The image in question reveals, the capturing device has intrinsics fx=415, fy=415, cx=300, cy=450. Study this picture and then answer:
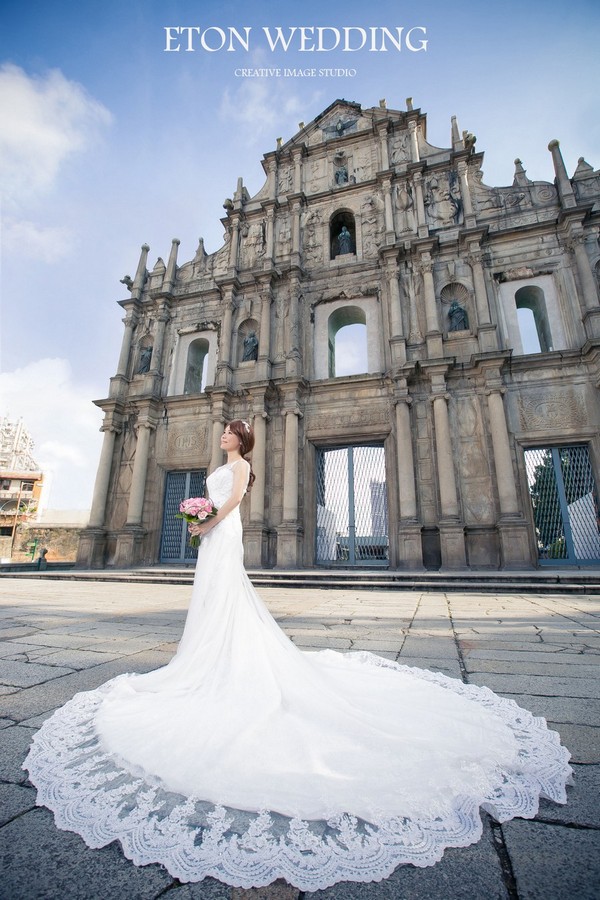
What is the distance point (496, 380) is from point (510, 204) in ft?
21.7

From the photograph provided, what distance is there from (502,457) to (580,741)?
9.99 metres


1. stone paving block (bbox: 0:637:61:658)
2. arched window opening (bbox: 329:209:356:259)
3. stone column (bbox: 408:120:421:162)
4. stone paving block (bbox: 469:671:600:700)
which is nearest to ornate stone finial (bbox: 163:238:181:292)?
arched window opening (bbox: 329:209:356:259)

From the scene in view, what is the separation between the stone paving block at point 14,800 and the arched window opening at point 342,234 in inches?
→ 627

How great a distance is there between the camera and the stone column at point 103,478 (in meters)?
13.7

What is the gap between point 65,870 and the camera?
100 cm

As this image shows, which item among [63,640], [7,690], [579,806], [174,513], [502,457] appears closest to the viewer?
[579,806]

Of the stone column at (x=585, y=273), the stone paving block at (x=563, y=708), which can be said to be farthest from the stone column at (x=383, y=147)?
the stone paving block at (x=563, y=708)

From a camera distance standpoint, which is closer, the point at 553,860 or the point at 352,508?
the point at 553,860

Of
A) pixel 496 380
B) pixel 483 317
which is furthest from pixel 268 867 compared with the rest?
pixel 483 317

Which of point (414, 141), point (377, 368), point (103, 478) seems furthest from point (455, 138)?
point (103, 478)

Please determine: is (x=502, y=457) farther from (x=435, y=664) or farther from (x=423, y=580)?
(x=435, y=664)

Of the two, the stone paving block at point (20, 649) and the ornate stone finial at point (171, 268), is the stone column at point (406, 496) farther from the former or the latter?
the ornate stone finial at point (171, 268)

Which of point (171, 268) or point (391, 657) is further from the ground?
point (171, 268)

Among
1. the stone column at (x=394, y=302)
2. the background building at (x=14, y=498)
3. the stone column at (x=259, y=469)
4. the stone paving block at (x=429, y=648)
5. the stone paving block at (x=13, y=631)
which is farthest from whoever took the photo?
the background building at (x=14, y=498)
